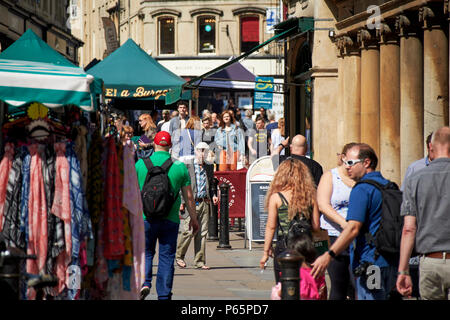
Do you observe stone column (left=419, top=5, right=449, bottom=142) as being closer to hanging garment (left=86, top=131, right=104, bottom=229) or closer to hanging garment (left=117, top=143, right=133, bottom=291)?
hanging garment (left=117, top=143, right=133, bottom=291)

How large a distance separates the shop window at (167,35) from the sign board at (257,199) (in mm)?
40260

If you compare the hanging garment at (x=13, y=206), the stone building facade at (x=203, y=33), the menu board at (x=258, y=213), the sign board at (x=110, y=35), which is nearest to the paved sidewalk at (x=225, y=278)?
the menu board at (x=258, y=213)

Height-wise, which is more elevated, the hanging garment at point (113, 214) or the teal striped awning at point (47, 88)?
the teal striped awning at point (47, 88)

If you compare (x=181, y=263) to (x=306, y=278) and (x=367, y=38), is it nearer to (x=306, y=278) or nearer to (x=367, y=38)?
(x=367, y=38)

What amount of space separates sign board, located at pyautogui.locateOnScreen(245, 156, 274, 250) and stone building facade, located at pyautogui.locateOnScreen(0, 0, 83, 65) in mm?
15161

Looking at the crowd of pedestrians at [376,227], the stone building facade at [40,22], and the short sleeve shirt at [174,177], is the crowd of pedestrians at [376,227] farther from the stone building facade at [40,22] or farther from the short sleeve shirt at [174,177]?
the stone building facade at [40,22]

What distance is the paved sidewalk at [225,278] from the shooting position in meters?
11.6

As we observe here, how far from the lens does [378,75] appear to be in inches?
733

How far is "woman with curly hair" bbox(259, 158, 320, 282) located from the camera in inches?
344

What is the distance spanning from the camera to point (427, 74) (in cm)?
1527

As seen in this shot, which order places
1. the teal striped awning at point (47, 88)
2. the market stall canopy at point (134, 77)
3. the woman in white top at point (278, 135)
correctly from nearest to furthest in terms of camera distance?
1. the teal striped awning at point (47, 88)
2. the market stall canopy at point (134, 77)
3. the woman in white top at point (278, 135)

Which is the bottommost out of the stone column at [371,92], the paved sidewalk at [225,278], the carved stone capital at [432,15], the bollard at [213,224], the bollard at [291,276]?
the paved sidewalk at [225,278]

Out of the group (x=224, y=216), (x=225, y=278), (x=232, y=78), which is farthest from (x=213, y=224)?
(x=232, y=78)
